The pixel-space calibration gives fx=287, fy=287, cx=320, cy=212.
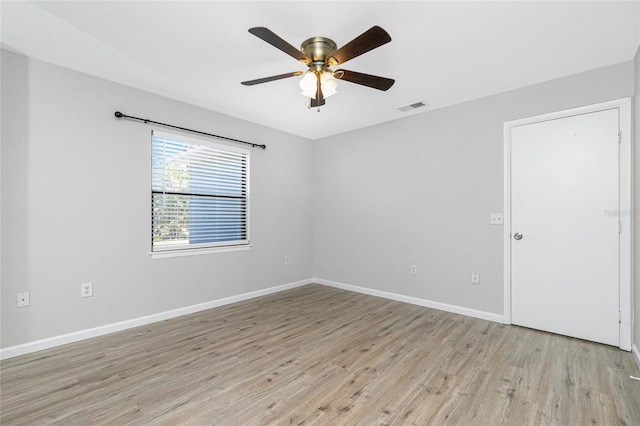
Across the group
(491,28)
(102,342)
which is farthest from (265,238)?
(491,28)

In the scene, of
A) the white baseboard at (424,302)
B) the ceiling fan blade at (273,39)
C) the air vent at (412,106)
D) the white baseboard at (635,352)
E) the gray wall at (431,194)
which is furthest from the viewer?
the air vent at (412,106)

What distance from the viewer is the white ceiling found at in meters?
1.96

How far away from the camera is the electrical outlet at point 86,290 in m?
Result: 2.79

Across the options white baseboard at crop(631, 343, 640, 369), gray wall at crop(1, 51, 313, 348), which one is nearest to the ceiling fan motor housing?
gray wall at crop(1, 51, 313, 348)

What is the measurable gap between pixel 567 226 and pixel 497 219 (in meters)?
0.61

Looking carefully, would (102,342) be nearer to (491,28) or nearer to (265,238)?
(265,238)

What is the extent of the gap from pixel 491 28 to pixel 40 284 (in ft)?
14.2

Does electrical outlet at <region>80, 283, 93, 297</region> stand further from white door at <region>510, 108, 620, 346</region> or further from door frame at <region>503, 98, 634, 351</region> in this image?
door frame at <region>503, 98, 634, 351</region>

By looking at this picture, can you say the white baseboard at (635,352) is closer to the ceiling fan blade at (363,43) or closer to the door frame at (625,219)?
the door frame at (625,219)

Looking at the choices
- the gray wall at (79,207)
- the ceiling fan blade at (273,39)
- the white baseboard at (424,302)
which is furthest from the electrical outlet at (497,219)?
the gray wall at (79,207)

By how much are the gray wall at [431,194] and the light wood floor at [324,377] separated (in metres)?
0.78

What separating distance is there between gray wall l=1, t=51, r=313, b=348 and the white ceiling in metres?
0.22

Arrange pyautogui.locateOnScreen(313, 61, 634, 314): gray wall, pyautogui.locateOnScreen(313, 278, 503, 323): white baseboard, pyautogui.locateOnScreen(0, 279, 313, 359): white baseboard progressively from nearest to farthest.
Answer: pyautogui.locateOnScreen(0, 279, 313, 359): white baseboard → pyautogui.locateOnScreen(313, 61, 634, 314): gray wall → pyautogui.locateOnScreen(313, 278, 503, 323): white baseboard

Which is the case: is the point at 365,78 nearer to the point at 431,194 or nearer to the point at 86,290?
the point at 431,194
